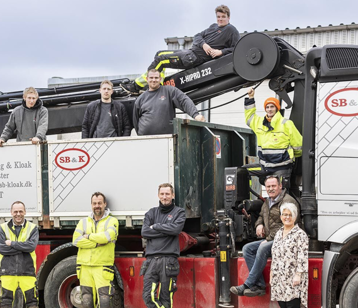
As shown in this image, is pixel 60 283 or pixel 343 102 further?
pixel 60 283

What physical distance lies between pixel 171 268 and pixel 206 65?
2936 millimetres

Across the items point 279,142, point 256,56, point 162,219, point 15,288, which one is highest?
point 256,56

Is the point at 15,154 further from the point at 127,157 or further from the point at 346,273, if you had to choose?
the point at 346,273

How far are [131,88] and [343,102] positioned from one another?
3572mm

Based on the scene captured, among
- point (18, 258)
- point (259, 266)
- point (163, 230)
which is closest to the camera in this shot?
point (259, 266)

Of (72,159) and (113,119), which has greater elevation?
(113,119)

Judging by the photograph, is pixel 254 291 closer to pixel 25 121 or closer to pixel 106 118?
pixel 106 118

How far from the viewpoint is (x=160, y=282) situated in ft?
25.5

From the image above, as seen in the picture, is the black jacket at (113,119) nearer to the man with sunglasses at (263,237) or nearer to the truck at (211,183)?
the truck at (211,183)

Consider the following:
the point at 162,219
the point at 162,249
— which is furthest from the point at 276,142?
the point at 162,249

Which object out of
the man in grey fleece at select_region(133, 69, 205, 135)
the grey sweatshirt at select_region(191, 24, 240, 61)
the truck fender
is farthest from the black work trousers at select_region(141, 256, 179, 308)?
the grey sweatshirt at select_region(191, 24, 240, 61)

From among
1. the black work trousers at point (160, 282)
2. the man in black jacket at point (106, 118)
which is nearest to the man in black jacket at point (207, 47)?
the man in black jacket at point (106, 118)

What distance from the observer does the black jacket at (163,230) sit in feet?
25.3

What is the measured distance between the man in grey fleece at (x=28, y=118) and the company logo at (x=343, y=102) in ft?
13.4
